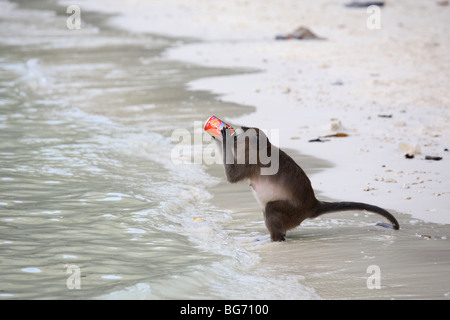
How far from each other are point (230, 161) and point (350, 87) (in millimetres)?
7243

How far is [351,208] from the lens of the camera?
21.0ft

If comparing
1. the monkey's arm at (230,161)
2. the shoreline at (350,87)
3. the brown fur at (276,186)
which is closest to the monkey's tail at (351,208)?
the brown fur at (276,186)

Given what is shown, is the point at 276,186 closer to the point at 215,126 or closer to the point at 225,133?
the point at 225,133

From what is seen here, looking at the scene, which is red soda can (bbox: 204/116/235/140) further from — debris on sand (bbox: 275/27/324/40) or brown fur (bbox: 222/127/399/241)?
debris on sand (bbox: 275/27/324/40)

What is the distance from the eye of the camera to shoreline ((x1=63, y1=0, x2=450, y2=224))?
8.03m

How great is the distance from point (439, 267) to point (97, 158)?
17.3 feet

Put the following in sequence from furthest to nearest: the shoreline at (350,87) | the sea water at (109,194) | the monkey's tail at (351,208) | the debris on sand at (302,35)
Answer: the debris on sand at (302,35), the shoreline at (350,87), the monkey's tail at (351,208), the sea water at (109,194)

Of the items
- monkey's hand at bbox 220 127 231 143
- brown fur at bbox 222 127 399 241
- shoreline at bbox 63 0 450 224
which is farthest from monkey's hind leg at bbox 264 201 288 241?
shoreline at bbox 63 0 450 224

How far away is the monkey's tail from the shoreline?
544 mm

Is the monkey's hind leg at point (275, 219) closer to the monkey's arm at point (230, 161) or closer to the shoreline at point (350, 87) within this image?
the monkey's arm at point (230, 161)

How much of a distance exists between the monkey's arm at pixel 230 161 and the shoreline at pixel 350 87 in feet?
5.22

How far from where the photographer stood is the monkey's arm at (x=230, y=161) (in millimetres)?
6422

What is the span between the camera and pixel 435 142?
9281mm

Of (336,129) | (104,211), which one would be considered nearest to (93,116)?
(336,129)
